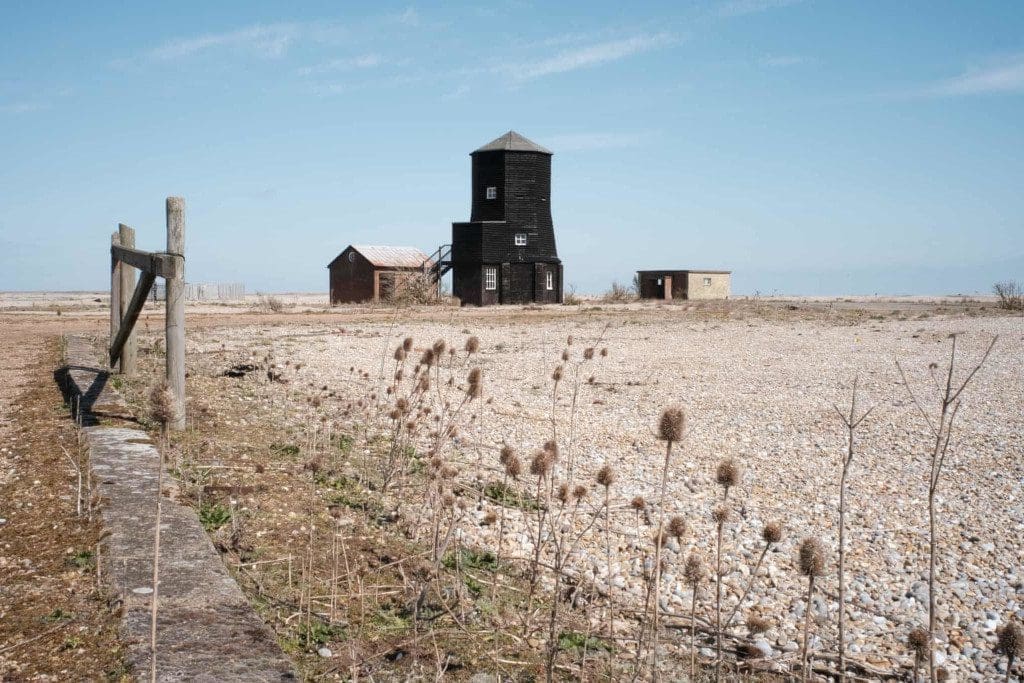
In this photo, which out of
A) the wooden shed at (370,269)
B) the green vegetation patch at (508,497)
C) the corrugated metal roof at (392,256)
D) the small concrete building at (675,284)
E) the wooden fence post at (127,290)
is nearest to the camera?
the green vegetation patch at (508,497)

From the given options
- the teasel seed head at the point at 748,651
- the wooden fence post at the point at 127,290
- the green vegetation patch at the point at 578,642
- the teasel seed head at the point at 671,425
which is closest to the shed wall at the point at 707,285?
the wooden fence post at the point at 127,290

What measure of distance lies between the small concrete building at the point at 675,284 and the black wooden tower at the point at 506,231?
10.5m

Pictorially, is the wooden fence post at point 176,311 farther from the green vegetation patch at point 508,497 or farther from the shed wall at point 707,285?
the shed wall at point 707,285

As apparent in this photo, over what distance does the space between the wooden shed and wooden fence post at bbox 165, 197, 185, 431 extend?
3678cm

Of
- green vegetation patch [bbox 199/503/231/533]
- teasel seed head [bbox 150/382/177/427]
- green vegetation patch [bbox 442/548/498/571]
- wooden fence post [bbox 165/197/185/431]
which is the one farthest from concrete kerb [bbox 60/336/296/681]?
wooden fence post [bbox 165/197/185/431]

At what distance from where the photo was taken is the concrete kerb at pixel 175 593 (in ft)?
9.16

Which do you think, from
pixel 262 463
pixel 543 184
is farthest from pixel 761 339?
pixel 543 184

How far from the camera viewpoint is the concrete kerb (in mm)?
2793

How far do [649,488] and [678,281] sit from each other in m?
48.3

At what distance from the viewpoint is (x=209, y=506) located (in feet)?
16.0

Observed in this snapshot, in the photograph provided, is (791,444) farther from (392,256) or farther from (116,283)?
(392,256)

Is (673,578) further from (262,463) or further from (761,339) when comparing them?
(761,339)

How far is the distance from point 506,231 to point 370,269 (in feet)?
25.9

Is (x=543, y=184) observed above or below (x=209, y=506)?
above
